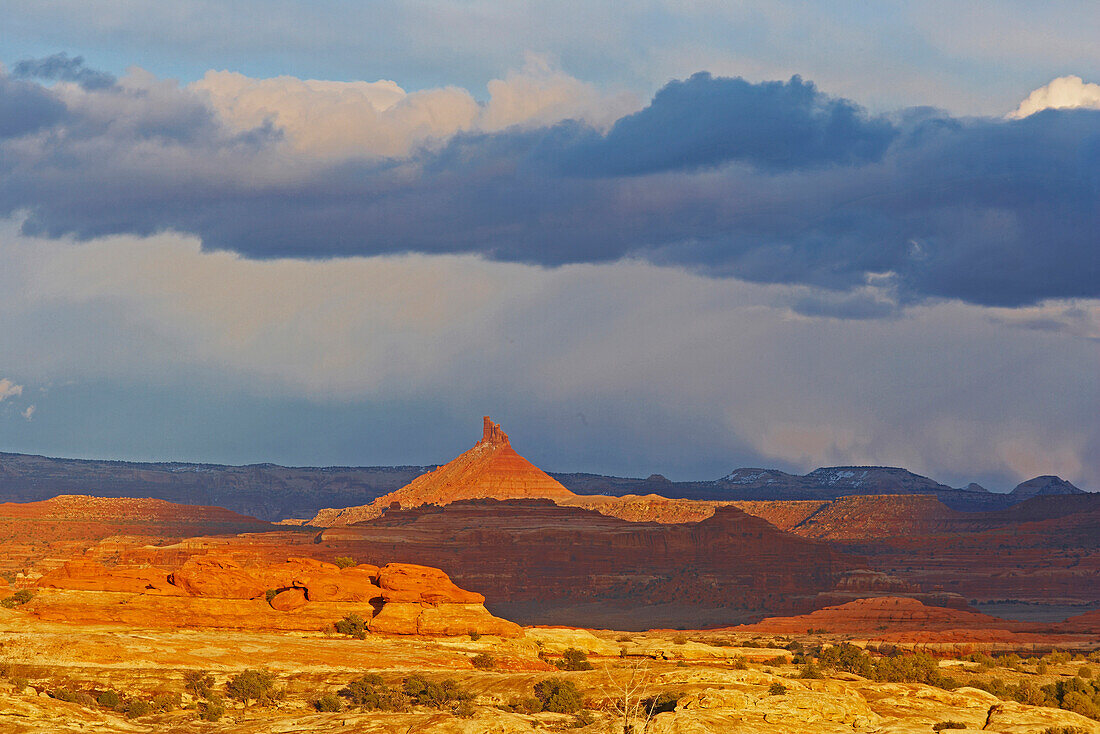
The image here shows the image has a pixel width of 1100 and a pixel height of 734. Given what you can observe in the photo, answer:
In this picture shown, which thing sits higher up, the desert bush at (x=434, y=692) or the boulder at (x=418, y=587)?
the boulder at (x=418, y=587)

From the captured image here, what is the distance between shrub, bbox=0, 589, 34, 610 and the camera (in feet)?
174

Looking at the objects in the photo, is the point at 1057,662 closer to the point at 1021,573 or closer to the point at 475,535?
the point at 1021,573

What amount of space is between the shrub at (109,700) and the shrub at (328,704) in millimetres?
5878

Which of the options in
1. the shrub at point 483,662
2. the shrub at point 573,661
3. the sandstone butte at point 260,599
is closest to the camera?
the shrub at point 483,662

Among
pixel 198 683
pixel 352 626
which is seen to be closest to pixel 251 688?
pixel 198 683

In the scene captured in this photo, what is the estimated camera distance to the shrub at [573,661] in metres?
51.0

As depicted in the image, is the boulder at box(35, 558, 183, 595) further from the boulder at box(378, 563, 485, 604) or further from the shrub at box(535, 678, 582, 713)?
the shrub at box(535, 678, 582, 713)

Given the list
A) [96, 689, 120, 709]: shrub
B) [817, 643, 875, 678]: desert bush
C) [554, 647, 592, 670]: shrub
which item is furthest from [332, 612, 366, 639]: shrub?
[817, 643, 875, 678]: desert bush

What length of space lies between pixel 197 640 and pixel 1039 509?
145m

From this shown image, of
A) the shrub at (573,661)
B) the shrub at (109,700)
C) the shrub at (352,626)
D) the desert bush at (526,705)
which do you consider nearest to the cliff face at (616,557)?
the shrub at (352,626)

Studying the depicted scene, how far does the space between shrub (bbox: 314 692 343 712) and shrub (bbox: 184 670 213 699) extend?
11.7 ft

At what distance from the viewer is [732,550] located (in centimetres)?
13750

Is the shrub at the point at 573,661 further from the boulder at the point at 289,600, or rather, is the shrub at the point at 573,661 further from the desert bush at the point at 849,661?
the boulder at the point at 289,600

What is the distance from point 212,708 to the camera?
39656 mm
